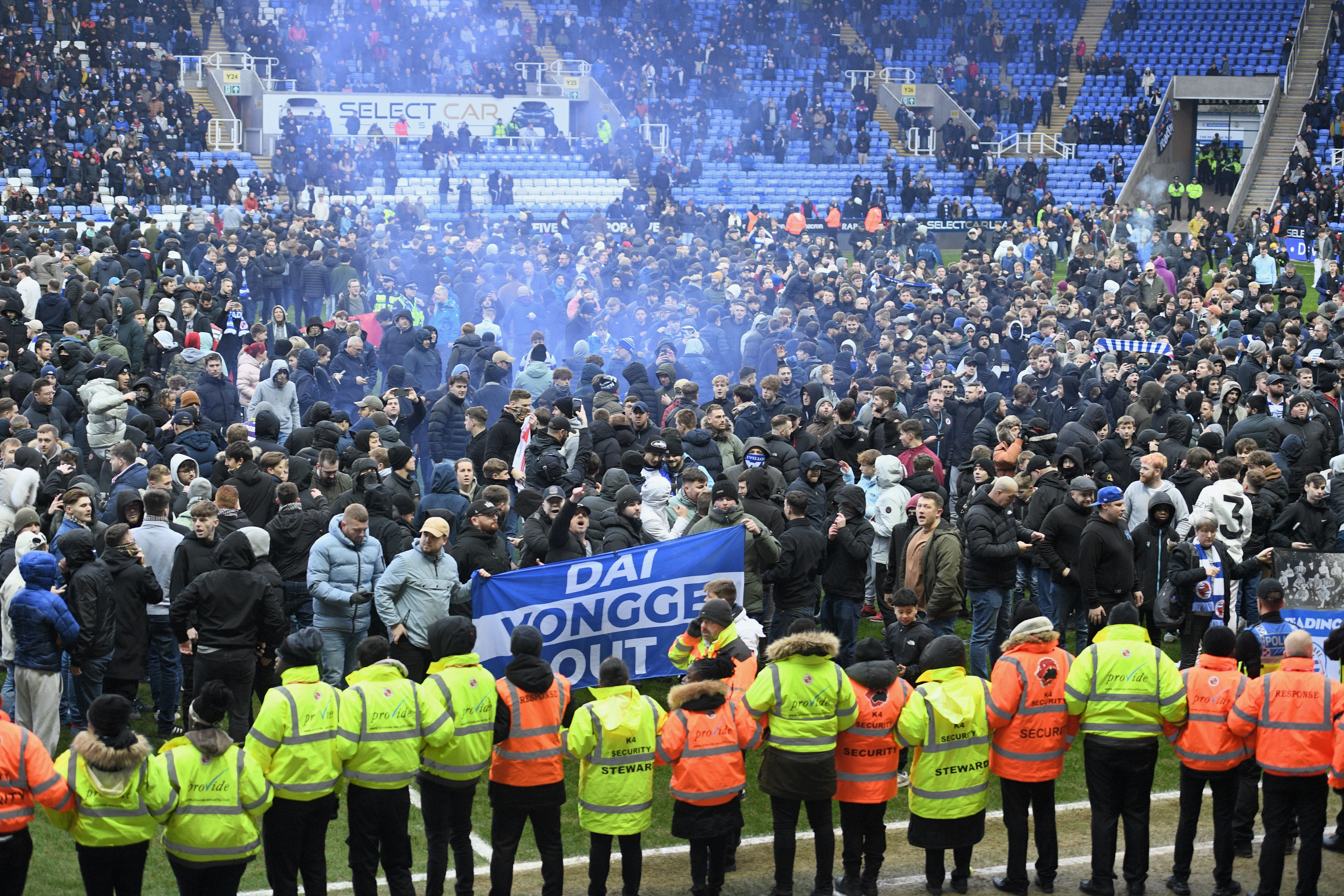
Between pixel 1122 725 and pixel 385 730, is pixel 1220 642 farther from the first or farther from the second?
pixel 385 730

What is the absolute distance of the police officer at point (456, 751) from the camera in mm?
7402

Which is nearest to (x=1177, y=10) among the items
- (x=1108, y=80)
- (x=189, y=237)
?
(x=1108, y=80)

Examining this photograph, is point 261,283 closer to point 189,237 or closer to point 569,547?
point 189,237

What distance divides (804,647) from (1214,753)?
220cm

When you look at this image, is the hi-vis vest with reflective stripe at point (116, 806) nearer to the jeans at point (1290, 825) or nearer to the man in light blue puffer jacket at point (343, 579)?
the man in light blue puffer jacket at point (343, 579)

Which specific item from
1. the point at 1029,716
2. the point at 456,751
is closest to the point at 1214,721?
the point at 1029,716

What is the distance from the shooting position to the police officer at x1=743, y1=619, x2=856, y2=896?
762cm

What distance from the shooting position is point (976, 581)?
10320 millimetres

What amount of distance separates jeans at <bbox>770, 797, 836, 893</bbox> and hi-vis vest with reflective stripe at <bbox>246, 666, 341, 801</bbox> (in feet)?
7.34

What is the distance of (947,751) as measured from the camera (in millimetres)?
7691

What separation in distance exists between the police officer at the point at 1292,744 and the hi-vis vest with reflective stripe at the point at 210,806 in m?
4.87

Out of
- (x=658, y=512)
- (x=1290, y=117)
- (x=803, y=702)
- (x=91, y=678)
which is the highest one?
(x=1290, y=117)

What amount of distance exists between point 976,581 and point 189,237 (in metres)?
17.1

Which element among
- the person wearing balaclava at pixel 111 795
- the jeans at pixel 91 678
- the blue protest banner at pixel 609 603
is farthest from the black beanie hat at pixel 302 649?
the jeans at pixel 91 678
